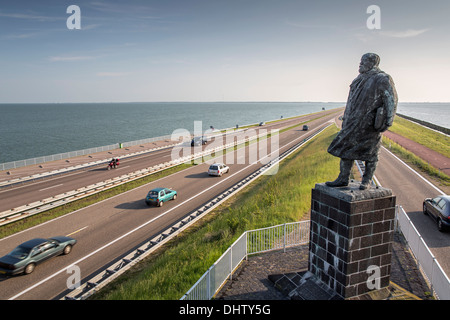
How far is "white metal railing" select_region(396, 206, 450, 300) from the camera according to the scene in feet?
25.9

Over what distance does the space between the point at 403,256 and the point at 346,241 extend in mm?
5477

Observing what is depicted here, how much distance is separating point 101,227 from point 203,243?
7140 millimetres

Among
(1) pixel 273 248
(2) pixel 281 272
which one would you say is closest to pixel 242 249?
(2) pixel 281 272

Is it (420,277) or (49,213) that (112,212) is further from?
(420,277)

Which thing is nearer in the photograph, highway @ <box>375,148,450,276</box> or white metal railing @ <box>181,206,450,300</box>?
white metal railing @ <box>181,206,450,300</box>

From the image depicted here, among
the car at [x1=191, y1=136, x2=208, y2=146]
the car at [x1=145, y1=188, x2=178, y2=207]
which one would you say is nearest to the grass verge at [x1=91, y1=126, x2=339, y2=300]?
the car at [x1=145, y1=188, x2=178, y2=207]

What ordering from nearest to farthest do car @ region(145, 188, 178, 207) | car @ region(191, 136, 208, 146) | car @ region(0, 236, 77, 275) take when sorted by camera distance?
car @ region(0, 236, 77, 275), car @ region(145, 188, 178, 207), car @ region(191, 136, 208, 146)

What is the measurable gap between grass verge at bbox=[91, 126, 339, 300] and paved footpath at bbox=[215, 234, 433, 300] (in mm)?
1608

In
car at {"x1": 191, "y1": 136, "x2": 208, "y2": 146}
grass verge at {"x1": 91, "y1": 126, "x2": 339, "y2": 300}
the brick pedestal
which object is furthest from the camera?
car at {"x1": 191, "y1": 136, "x2": 208, "y2": 146}

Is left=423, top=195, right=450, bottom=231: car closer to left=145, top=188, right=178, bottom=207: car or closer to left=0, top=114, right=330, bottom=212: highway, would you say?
left=145, top=188, right=178, bottom=207: car

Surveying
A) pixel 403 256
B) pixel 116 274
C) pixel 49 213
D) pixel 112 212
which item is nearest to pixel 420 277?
pixel 403 256

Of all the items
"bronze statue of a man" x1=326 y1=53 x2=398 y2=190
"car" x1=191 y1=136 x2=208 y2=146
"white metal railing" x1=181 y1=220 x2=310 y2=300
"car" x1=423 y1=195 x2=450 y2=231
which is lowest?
"white metal railing" x1=181 y1=220 x2=310 y2=300

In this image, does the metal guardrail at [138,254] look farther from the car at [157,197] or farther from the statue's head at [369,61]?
the statue's head at [369,61]

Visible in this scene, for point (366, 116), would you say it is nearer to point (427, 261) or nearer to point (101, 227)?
point (427, 261)
